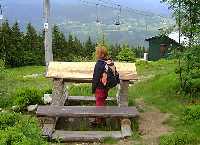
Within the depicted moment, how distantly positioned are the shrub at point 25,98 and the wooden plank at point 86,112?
198 cm

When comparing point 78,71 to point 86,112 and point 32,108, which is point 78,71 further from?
point 86,112

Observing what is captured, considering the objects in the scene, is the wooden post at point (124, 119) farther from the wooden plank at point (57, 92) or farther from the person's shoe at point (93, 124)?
the wooden plank at point (57, 92)

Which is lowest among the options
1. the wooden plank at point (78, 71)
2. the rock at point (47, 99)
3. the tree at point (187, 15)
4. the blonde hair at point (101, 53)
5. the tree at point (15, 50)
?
the tree at point (15, 50)

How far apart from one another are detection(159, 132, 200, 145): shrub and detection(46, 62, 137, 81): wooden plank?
104 inches

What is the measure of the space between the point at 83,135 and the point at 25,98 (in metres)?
3.02

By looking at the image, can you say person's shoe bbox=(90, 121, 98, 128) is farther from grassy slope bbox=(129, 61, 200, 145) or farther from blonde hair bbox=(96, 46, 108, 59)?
grassy slope bbox=(129, 61, 200, 145)

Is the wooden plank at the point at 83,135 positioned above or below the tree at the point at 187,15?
below

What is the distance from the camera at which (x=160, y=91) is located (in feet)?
48.6

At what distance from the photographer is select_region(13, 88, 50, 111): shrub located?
491 inches

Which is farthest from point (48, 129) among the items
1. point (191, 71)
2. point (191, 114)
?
point (191, 71)

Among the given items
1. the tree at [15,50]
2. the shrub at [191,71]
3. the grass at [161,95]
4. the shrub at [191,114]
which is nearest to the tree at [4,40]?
the tree at [15,50]

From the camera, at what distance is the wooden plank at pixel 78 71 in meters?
12.2

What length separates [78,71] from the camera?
1255 cm

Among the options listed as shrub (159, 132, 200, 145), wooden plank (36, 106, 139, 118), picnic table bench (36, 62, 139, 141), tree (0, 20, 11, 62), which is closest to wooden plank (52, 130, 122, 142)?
picnic table bench (36, 62, 139, 141)
